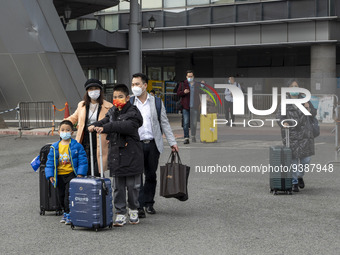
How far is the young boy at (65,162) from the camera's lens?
8156 mm

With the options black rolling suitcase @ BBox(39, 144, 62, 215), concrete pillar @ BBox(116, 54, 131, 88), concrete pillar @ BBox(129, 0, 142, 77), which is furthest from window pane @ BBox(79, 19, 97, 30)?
black rolling suitcase @ BBox(39, 144, 62, 215)

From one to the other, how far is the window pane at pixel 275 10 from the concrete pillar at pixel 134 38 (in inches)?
429

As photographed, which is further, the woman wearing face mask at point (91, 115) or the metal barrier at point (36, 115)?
the metal barrier at point (36, 115)

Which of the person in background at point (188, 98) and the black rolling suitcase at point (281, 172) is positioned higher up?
the person in background at point (188, 98)

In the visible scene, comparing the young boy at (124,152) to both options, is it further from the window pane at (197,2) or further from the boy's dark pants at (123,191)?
the window pane at (197,2)

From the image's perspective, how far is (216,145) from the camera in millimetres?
18203

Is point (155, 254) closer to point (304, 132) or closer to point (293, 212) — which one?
point (293, 212)

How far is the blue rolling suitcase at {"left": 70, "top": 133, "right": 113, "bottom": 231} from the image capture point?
754cm

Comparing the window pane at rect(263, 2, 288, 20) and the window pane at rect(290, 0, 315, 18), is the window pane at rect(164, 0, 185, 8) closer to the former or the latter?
the window pane at rect(263, 2, 288, 20)

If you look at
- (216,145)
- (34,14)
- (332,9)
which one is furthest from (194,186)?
(332,9)

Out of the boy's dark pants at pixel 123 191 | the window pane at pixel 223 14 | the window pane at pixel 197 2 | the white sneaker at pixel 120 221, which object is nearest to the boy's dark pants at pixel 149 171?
the boy's dark pants at pixel 123 191

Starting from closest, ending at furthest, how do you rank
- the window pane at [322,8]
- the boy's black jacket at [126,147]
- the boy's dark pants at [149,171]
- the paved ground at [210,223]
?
the paved ground at [210,223] < the boy's black jacket at [126,147] < the boy's dark pants at [149,171] < the window pane at [322,8]

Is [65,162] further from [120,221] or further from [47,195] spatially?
[120,221]

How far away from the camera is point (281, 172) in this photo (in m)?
10.2
